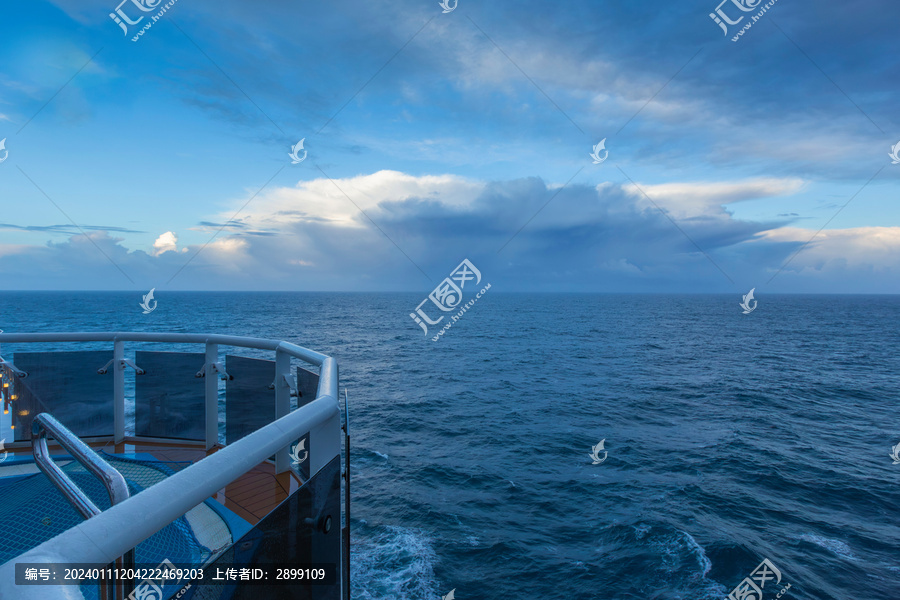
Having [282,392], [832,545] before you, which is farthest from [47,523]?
[832,545]

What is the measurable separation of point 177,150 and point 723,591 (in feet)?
72.7

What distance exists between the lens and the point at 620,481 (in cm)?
1627

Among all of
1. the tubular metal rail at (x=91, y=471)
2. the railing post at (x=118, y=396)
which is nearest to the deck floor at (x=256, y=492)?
the railing post at (x=118, y=396)

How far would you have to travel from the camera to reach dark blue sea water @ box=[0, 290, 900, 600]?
37.0 feet

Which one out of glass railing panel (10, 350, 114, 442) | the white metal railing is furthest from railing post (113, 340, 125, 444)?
the white metal railing

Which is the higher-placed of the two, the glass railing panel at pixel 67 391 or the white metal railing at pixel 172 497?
the white metal railing at pixel 172 497

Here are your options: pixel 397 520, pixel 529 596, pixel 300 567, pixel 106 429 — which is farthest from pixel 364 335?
pixel 300 567

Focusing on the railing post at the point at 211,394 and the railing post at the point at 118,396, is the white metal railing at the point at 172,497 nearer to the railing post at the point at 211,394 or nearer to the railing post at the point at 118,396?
the railing post at the point at 211,394

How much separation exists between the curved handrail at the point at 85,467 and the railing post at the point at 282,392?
1.78 meters

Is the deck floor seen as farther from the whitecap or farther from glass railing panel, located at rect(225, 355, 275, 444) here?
the whitecap

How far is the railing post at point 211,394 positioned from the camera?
164 inches

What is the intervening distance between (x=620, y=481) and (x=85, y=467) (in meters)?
17.6

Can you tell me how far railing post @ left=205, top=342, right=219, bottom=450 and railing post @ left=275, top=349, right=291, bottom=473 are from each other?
0.97 m

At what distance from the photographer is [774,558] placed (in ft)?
39.6
